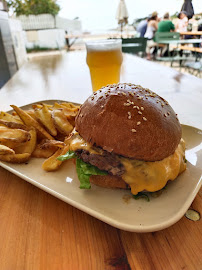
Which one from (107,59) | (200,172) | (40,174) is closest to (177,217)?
(200,172)

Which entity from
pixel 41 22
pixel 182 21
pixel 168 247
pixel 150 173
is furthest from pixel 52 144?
pixel 41 22

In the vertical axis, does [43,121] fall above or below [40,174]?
above

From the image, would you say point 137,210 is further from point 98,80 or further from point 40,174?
point 98,80

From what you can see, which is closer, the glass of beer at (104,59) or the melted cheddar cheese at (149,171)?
the melted cheddar cheese at (149,171)

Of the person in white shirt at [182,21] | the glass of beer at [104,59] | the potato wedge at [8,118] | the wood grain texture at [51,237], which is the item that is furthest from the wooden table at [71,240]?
the person in white shirt at [182,21]

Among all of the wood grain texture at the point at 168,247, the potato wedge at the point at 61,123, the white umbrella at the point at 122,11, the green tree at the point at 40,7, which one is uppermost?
the green tree at the point at 40,7

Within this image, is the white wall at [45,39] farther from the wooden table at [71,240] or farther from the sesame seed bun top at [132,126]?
the wooden table at [71,240]
